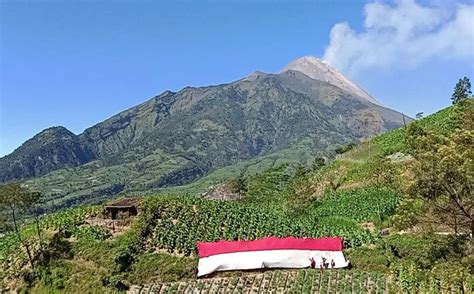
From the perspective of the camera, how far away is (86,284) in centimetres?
3039

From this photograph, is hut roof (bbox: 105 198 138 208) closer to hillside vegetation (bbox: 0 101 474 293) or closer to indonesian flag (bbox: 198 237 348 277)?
hillside vegetation (bbox: 0 101 474 293)

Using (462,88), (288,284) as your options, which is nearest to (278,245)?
(288,284)

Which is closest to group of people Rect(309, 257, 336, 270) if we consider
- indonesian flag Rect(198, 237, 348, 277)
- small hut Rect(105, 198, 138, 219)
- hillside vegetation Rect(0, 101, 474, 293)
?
indonesian flag Rect(198, 237, 348, 277)

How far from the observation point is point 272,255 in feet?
97.2

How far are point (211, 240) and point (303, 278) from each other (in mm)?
9123

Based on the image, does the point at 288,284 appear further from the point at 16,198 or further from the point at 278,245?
the point at 16,198

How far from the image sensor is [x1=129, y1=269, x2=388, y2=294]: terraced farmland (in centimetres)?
2658

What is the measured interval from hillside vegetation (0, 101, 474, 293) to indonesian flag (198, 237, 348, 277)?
0.63 m

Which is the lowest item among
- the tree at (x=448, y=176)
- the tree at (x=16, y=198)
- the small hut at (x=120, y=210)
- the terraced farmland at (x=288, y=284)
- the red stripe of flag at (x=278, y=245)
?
the terraced farmland at (x=288, y=284)

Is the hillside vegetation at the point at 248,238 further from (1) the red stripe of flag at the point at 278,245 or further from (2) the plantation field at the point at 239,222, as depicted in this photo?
(1) the red stripe of flag at the point at 278,245

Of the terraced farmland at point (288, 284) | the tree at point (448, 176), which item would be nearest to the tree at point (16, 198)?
the terraced farmland at point (288, 284)

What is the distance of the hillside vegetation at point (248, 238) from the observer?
1017 inches

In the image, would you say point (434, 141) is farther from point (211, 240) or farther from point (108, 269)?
point (108, 269)

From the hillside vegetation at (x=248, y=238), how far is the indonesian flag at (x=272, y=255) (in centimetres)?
63
